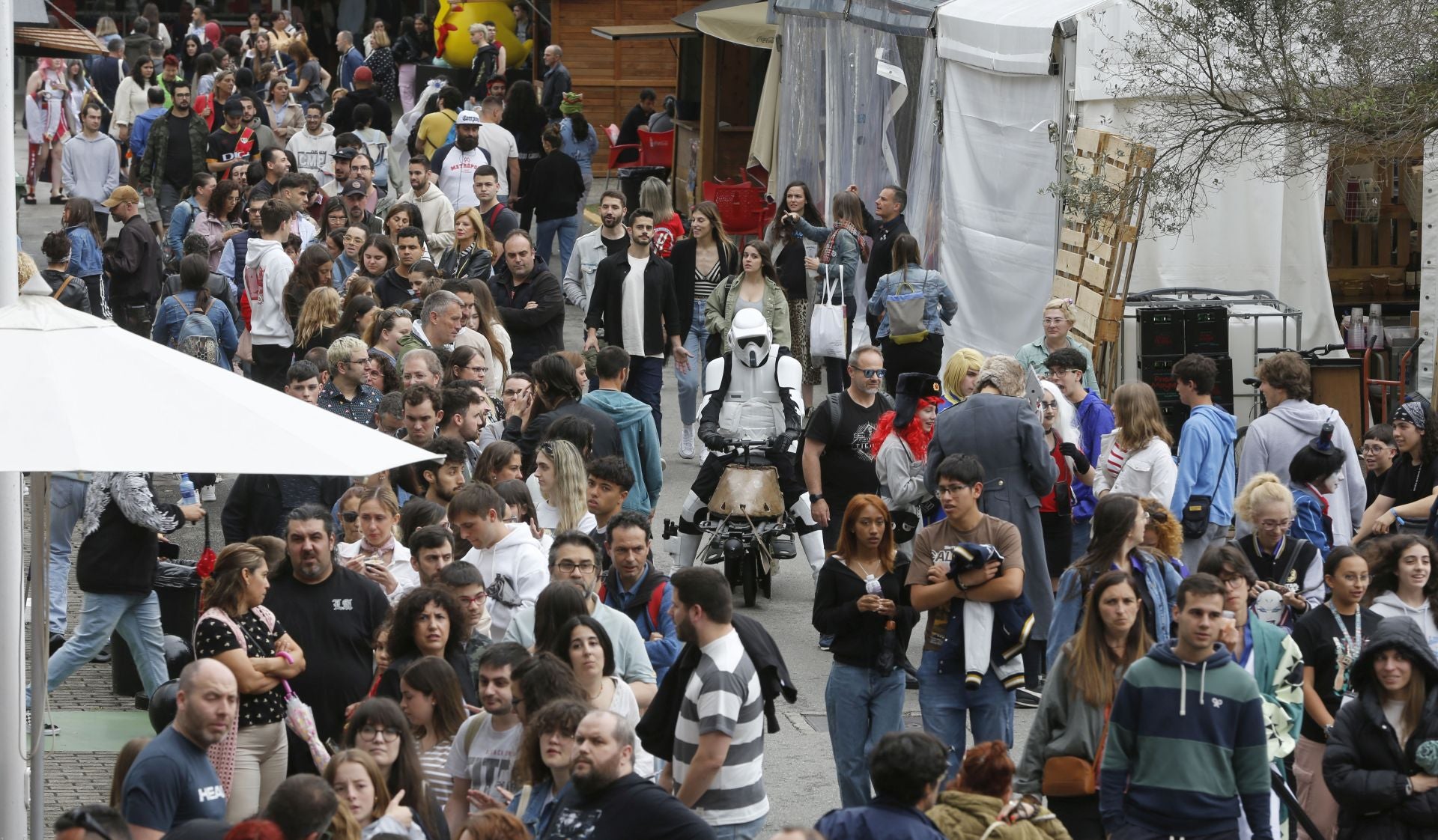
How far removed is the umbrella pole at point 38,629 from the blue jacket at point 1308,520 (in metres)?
5.78

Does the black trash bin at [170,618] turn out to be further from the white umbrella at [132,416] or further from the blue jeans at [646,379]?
the blue jeans at [646,379]

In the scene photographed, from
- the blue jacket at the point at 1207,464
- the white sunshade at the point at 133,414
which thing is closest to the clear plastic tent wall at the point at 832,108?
the blue jacket at the point at 1207,464

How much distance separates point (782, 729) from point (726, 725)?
3.36 m

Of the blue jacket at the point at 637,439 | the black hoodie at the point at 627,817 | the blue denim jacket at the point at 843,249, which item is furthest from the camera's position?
the blue denim jacket at the point at 843,249

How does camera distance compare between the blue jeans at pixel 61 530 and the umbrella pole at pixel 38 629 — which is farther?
the blue jeans at pixel 61 530

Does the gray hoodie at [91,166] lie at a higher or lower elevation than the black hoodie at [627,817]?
higher

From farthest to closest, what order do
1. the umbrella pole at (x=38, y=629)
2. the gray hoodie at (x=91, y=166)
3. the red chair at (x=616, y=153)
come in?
the red chair at (x=616, y=153)
the gray hoodie at (x=91, y=166)
the umbrella pole at (x=38, y=629)

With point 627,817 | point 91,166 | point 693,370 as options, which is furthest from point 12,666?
point 91,166

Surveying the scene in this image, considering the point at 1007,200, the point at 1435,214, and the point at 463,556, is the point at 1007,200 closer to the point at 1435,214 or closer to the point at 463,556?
the point at 1435,214

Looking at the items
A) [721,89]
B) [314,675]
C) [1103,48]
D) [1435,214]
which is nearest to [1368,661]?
[314,675]

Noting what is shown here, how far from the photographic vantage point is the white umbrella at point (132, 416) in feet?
16.9

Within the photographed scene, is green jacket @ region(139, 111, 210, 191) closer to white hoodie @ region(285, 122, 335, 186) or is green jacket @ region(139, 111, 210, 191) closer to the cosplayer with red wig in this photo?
white hoodie @ region(285, 122, 335, 186)

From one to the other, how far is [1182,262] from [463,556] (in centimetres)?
834

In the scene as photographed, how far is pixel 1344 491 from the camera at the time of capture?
10.0 meters
